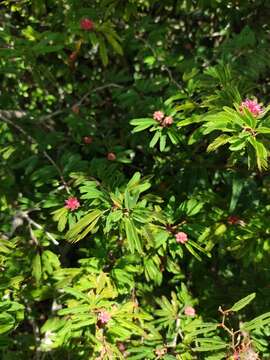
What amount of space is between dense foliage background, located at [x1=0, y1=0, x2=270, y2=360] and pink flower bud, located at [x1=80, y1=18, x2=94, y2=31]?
3cm

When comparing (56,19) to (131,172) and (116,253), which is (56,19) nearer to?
(131,172)

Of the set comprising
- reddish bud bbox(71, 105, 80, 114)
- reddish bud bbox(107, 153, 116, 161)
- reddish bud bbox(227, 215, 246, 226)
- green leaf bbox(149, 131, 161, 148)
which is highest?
reddish bud bbox(71, 105, 80, 114)

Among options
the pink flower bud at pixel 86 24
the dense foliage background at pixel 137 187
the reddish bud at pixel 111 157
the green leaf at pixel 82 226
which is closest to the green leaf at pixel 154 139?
the dense foliage background at pixel 137 187

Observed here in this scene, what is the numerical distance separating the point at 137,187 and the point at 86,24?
809 mm

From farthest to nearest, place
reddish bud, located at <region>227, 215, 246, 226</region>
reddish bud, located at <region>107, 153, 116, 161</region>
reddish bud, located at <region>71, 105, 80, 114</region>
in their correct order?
reddish bud, located at <region>71, 105, 80, 114</region>, reddish bud, located at <region>107, 153, 116, 161</region>, reddish bud, located at <region>227, 215, 246, 226</region>

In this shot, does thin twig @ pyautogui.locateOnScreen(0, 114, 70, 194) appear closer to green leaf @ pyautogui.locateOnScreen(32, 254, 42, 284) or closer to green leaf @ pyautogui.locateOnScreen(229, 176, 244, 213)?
green leaf @ pyautogui.locateOnScreen(32, 254, 42, 284)

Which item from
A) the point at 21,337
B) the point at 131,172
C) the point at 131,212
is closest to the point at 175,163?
the point at 131,172

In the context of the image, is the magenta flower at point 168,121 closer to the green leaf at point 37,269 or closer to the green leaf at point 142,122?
the green leaf at point 142,122

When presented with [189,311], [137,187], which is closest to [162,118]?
[137,187]

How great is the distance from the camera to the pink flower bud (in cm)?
206

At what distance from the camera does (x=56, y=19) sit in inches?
94.0

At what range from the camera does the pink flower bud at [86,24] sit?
2057mm

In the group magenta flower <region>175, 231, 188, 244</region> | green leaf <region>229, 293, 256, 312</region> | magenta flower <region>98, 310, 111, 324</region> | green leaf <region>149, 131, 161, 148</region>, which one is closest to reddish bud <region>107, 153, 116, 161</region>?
green leaf <region>149, 131, 161, 148</region>

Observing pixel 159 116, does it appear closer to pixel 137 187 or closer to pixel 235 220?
pixel 137 187
